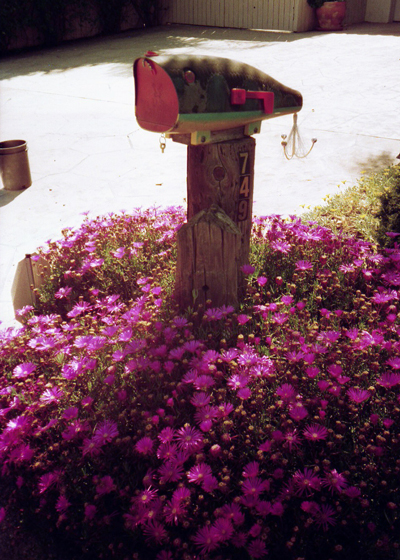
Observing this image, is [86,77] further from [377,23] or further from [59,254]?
[377,23]

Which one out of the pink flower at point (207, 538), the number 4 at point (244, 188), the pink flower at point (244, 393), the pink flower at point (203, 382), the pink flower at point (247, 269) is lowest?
the pink flower at point (207, 538)

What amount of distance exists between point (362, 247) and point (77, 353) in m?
1.93

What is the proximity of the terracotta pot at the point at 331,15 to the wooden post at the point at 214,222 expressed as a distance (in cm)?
1389

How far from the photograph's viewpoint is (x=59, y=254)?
13.2 feet

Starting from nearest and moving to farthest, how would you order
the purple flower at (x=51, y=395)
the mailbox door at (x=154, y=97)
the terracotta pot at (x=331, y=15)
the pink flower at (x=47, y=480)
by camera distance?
1. the pink flower at (x=47, y=480)
2. the purple flower at (x=51, y=395)
3. the mailbox door at (x=154, y=97)
4. the terracotta pot at (x=331, y=15)

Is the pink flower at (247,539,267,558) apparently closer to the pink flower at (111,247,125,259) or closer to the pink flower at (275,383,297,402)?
the pink flower at (275,383,297,402)

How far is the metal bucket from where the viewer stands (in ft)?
18.2

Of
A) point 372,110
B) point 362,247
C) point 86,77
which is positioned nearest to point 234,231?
point 362,247

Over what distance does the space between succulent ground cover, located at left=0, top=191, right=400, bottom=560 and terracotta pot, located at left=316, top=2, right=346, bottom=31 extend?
1394 centimetres

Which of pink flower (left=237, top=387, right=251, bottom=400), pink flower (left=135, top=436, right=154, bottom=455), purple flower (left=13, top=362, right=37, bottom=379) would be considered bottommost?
purple flower (left=13, top=362, right=37, bottom=379)

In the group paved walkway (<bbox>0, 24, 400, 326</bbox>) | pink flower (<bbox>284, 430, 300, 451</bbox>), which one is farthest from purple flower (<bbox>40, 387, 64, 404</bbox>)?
paved walkway (<bbox>0, 24, 400, 326</bbox>)

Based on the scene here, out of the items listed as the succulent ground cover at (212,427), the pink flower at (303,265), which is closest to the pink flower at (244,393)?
the succulent ground cover at (212,427)

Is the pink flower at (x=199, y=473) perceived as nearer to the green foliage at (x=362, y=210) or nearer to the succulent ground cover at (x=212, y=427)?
the succulent ground cover at (x=212, y=427)

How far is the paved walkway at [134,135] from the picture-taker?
518 centimetres
